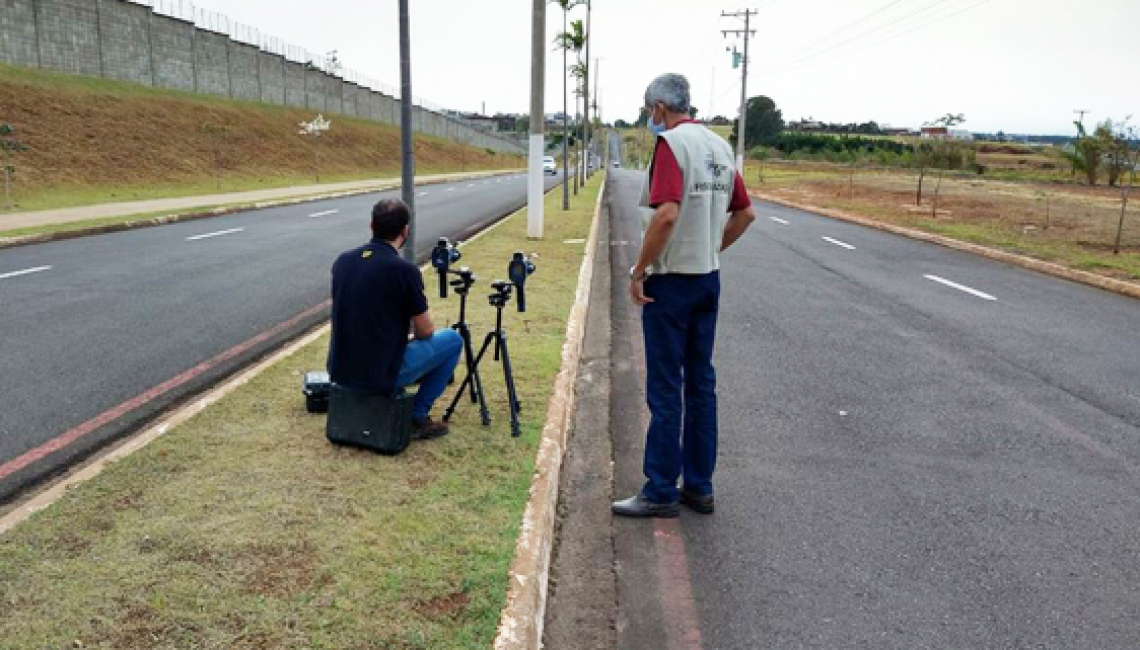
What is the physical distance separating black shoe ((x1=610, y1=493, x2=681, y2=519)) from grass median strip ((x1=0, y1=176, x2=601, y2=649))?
51cm

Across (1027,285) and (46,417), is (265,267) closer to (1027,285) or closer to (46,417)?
(46,417)

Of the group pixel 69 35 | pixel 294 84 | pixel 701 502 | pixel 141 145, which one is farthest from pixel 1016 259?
pixel 294 84

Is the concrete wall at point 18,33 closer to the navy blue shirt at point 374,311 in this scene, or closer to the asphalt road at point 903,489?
the asphalt road at point 903,489

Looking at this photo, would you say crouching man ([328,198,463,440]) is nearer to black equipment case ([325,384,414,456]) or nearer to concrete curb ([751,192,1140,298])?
black equipment case ([325,384,414,456])

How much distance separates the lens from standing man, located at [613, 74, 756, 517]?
13.5 ft

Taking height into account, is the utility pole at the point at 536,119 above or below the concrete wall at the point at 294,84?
below

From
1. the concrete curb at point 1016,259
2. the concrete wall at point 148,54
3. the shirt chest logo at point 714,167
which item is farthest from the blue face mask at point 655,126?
the concrete wall at point 148,54

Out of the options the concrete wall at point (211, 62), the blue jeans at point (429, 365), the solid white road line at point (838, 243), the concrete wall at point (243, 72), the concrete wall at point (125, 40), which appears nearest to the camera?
the blue jeans at point (429, 365)

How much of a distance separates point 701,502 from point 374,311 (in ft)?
6.52

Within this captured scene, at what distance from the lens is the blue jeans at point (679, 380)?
4.28 metres

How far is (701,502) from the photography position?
446 cm

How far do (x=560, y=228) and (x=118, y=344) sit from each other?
11849 millimetres

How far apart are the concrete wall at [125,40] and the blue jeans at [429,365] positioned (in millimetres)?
41061

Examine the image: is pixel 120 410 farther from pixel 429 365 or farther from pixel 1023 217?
pixel 1023 217
